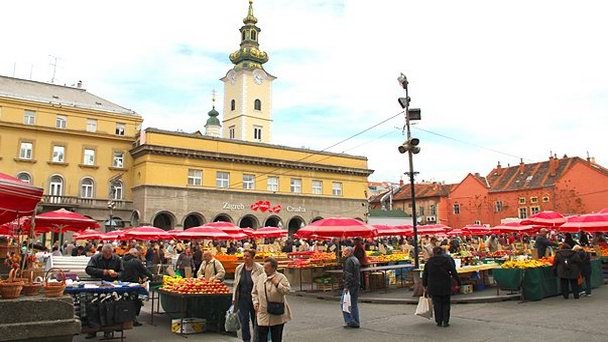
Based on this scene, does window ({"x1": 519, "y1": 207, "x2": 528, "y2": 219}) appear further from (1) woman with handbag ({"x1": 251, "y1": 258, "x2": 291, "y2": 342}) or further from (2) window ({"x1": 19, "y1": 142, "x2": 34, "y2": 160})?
(1) woman with handbag ({"x1": 251, "y1": 258, "x2": 291, "y2": 342})

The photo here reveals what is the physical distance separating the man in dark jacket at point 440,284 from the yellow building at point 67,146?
1474 inches

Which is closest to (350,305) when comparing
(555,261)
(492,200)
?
(555,261)

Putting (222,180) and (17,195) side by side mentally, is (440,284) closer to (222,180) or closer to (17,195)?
(17,195)

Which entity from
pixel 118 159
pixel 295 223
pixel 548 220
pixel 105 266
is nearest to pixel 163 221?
pixel 118 159

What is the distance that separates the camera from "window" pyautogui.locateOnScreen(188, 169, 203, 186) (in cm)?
4462

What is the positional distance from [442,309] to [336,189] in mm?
44264

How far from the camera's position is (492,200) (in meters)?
66.0

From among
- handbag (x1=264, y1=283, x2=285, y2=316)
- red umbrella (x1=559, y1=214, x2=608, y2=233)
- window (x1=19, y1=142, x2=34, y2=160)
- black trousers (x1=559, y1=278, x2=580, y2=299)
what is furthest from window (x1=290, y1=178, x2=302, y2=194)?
handbag (x1=264, y1=283, x2=285, y2=316)

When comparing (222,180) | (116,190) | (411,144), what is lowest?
(411,144)

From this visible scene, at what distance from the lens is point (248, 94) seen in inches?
2483

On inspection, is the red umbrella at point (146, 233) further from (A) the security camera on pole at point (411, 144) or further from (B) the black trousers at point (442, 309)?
(B) the black trousers at point (442, 309)

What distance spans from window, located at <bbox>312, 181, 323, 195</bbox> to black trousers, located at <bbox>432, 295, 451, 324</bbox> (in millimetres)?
42263

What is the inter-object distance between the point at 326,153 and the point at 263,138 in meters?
12.3

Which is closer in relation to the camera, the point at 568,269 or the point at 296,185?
the point at 568,269
